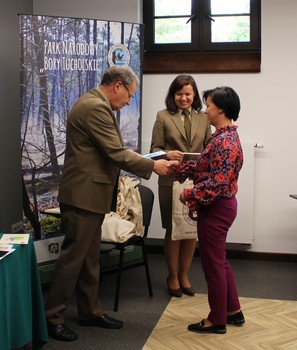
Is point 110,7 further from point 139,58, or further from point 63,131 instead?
point 63,131

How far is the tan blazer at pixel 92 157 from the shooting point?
2.66 meters

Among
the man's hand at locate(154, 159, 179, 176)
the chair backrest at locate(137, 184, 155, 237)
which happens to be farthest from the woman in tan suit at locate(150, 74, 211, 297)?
the man's hand at locate(154, 159, 179, 176)

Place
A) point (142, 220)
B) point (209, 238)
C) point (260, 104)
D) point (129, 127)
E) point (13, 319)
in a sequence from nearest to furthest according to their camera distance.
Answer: point (13, 319), point (209, 238), point (142, 220), point (129, 127), point (260, 104)

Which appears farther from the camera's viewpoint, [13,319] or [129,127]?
[129,127]

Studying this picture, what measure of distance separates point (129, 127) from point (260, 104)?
1153 mm

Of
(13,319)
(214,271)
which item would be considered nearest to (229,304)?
(214,271)

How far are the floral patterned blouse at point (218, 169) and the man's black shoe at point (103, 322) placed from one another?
2.65 ft

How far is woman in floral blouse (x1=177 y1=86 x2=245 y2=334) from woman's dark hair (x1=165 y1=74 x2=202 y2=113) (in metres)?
0.54

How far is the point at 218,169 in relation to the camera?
268 centimetres

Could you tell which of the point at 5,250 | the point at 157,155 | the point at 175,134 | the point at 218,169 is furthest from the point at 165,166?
the point at 5,250

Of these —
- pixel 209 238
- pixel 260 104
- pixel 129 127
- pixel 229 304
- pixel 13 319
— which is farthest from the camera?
pixel 260 104

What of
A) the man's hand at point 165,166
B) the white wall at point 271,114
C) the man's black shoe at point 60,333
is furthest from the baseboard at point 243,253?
the man's black shoe at point 60,333

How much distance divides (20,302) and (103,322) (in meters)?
0.83

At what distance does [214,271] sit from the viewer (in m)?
2.78
